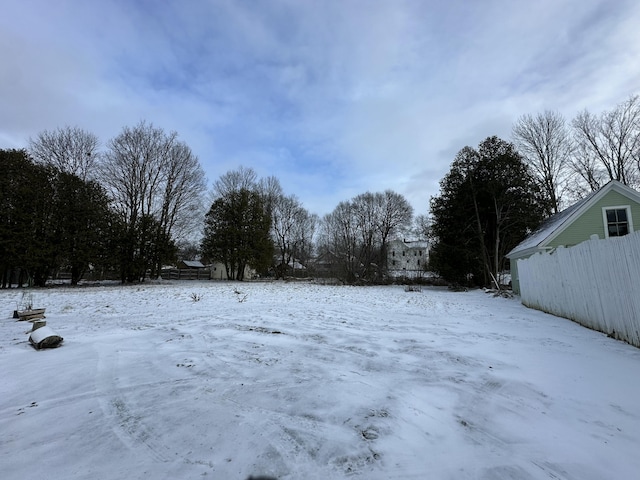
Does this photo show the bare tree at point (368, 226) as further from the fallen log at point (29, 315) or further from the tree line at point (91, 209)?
the fallen log at point (29, 315)

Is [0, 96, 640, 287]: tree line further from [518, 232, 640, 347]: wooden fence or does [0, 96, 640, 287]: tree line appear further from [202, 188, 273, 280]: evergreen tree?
[518, 232, 640, 347]: wooden fence

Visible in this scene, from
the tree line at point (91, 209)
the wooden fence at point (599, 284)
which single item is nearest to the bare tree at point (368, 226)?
the tree line at point (91, 209)

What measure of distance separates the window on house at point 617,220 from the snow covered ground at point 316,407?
468 inches

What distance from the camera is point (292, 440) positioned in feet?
7.34

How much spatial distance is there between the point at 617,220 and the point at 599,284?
37.6 feet

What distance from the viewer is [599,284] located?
586cm

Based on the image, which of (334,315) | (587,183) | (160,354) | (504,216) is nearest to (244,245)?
(504,216)

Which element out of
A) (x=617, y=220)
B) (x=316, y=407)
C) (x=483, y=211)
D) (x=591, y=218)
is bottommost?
(x=316, y=407)

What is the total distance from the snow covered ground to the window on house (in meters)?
11.9

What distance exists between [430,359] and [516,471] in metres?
2.29

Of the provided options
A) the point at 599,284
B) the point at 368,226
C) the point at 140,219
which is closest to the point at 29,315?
the point at 599,284

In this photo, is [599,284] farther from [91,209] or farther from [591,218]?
[91,209]

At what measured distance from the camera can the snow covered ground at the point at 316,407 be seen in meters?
2.00

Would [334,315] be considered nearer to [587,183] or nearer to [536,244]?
[536,244]
